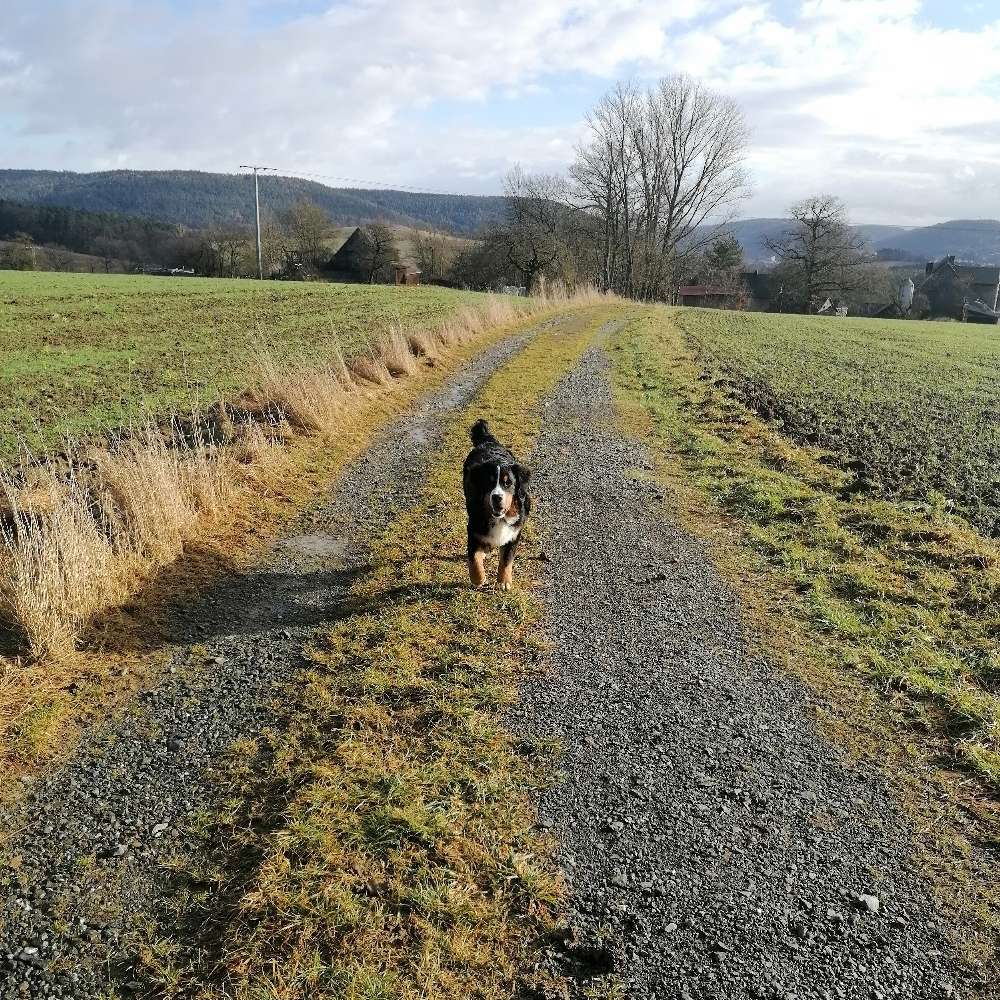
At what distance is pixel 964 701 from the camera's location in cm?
429

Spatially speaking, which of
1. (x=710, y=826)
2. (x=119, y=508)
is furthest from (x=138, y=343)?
(x=710, y=826)

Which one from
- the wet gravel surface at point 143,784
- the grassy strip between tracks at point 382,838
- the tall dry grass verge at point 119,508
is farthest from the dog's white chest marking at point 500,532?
the tall dry grass verge at point 119,508

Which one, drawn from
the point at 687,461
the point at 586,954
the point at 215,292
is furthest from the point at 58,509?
the point at 215,292

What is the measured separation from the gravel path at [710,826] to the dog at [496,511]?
2.00ft

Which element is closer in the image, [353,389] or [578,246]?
[353,389]

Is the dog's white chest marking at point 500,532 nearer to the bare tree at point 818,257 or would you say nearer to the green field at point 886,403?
the green field at point 886,403

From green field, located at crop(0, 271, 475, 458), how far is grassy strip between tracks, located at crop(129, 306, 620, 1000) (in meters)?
4.41

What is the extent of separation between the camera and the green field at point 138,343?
39.4 feet

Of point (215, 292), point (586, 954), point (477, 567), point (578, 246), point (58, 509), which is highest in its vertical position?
point (578, 246)

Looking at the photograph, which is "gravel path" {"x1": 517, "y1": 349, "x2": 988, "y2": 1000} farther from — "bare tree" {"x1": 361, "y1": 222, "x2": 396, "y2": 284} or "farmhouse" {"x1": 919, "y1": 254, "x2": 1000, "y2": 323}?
"farmhouse" {"x1": 919, "y1": 254, "x2": 1000, "y2": 323}

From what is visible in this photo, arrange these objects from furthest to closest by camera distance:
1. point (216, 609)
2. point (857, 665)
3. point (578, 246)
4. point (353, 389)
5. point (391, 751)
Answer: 1. point (578, 246)
2. point (353, 389)
3. point (216, 609)
4. point (857, 665)
5. point (391, 751)

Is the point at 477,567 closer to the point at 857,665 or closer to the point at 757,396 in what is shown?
the point at 857,665

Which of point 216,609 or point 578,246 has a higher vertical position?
point 578,246

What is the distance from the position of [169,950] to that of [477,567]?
10.8 ft
